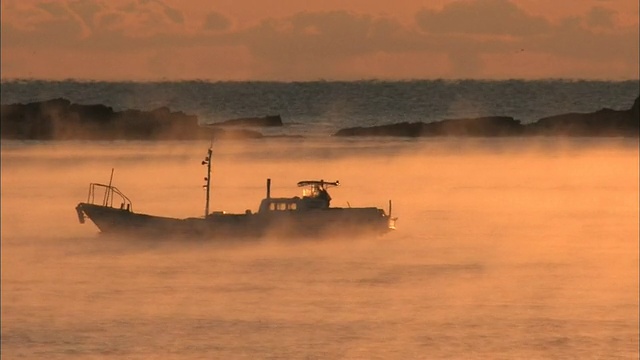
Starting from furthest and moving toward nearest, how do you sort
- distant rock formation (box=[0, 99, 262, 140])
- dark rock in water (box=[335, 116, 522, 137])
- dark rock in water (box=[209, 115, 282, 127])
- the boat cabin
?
dark rock in water (box=[209, 115, 282, 127])
dark rock in water (box=[335, 116, 522, 137])
distant rock formation (box=[0, 99, 262, 140])
the boat cabin

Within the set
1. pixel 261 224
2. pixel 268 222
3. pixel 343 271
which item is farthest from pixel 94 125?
pixel 343 271

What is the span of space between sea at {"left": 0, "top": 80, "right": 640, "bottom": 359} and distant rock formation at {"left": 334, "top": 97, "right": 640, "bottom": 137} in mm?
40857

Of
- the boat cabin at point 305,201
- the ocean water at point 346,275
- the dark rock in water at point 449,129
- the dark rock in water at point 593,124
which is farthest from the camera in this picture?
the dark rock in water at point 449,129

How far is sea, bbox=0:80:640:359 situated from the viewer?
29219mm

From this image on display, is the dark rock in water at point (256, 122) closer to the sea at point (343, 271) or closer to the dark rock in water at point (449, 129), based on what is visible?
the dark rock in water at point (449, 129)

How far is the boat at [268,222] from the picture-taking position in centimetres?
4994

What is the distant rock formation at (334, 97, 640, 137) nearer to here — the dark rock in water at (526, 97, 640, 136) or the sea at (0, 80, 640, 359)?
the dark rock in water at (526, 97, 640, 136)

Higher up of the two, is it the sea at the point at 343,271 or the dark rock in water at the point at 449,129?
the dark rock in water at the point at 449,129

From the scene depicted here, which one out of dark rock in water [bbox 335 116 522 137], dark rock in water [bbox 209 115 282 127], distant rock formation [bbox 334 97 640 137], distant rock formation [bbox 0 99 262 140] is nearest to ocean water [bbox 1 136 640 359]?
distant rock formation [bbox 0 99 262 140]

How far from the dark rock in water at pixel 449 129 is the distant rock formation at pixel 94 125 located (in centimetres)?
1071

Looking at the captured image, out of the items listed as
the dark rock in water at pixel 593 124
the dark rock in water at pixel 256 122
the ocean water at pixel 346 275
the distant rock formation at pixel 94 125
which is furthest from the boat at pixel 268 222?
the dark rock in water at pixel 256 122

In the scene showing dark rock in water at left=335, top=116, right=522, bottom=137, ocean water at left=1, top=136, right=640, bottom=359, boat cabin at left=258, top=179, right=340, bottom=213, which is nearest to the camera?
ocean water at left=1, top=136, right=640, bottom=359

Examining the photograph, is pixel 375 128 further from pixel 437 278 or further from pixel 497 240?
pixel 437 278

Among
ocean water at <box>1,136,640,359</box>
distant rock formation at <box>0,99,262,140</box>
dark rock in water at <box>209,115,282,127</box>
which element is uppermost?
dark rock in water at <box>209,115,282,127</box>
